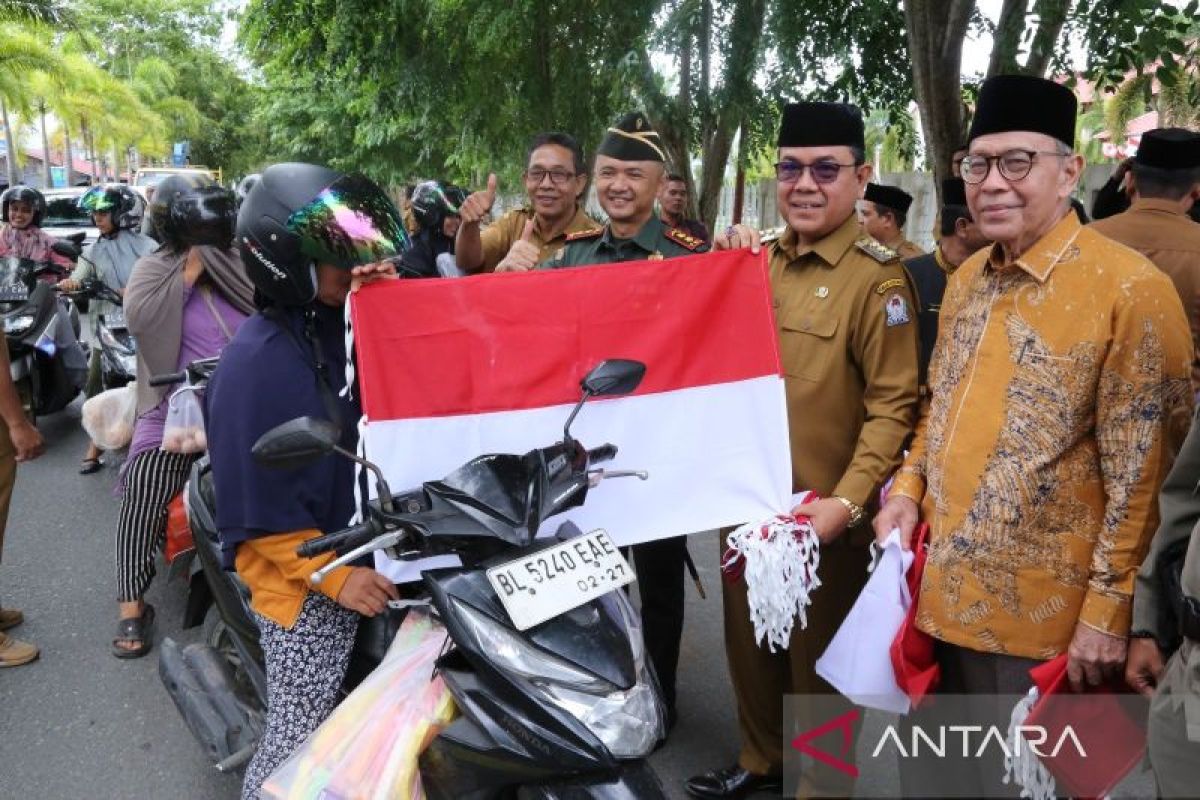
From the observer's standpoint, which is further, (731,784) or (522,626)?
(731,784)

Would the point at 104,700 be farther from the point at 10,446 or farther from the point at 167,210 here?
the point at 167,210

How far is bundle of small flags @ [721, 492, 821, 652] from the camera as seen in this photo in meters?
2.37

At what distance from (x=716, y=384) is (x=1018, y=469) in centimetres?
92

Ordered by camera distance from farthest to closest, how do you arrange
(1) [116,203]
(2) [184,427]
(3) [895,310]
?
(1) [116,203], (2) [184,427], (3) [895,310]

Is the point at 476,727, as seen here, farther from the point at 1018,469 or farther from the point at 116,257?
the point at 116,257

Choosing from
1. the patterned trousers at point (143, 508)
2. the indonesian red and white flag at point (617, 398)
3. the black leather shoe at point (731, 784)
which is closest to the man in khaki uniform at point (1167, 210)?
the indonesian red and white flag at point (617, 398)

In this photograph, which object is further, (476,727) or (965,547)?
(965,547)

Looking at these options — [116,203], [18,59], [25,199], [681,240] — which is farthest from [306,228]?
[18,59]

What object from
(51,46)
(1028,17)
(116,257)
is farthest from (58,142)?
(1028,17)

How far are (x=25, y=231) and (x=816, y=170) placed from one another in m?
7.28

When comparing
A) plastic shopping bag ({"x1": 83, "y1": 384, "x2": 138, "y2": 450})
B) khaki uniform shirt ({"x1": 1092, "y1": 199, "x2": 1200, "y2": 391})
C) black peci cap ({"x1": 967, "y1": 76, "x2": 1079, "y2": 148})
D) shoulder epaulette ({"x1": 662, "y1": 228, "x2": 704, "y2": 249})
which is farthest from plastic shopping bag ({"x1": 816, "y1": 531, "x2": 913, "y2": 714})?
plastic shopping bag ({"x1": 83, "y1": 384, "x2": 138, "y2": 450})

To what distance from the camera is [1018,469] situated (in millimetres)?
2010

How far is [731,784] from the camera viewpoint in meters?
3.09

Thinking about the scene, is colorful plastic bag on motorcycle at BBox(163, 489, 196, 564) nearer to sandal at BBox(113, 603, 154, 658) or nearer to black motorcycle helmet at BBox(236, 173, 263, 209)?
sandal at BBox(113, 603, 154, 658)
